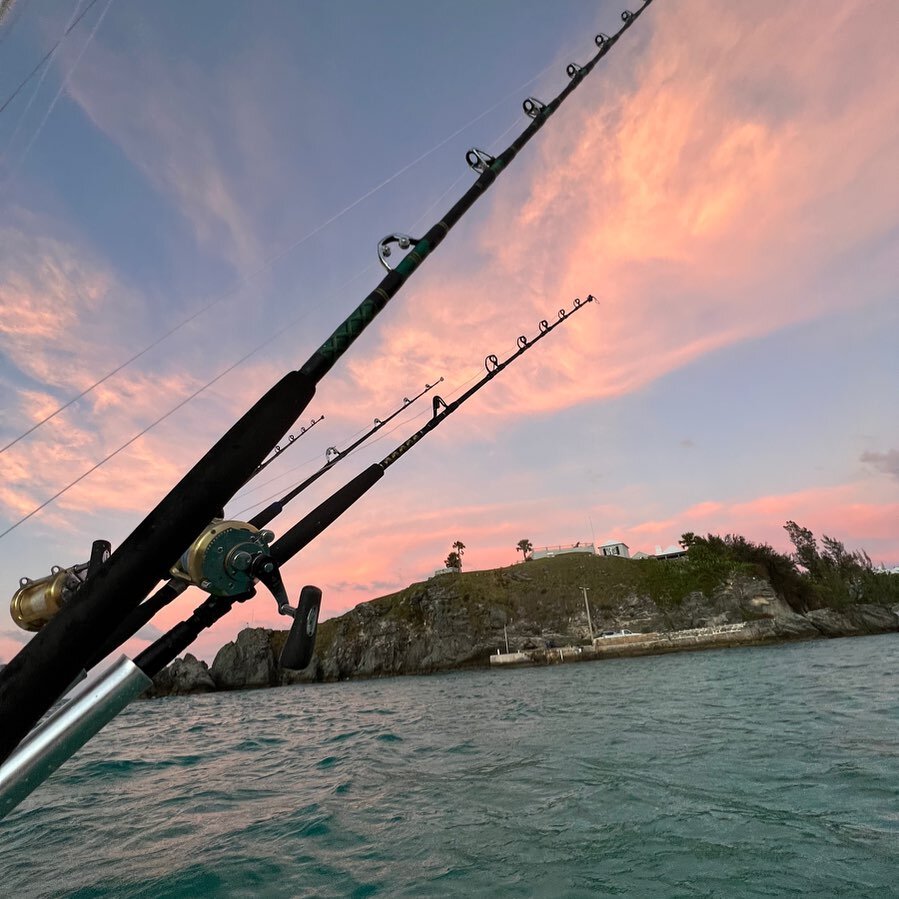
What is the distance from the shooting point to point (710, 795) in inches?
279

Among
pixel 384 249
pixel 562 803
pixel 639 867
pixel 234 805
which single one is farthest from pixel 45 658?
pixel 234 805

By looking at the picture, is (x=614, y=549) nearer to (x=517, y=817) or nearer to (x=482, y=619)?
(x=482, y=619)

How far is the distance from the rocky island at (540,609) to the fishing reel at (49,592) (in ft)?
287

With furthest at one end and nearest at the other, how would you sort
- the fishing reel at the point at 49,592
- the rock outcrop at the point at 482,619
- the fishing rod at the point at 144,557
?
the rock outcrop at the point at 482,619 → the fishing reel at the point at 49,592 → the fishing rod at the point at 144,557

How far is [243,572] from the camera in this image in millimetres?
2736

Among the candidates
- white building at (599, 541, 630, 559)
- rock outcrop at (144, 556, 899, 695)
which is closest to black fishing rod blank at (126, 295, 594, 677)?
rock outcrop at (144, 556, 899, 695)

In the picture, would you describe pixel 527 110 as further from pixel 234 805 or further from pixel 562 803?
pixel 234 805

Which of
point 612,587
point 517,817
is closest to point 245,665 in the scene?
point 612,587

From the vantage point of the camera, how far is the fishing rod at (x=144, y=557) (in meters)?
1.99

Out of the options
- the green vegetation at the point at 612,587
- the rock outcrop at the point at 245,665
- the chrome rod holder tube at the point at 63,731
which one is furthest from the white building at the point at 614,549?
the chrome rod holder tube at the point at 63,731

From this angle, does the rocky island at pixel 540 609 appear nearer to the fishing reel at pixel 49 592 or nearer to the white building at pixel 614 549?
the white building at pixel 614 549

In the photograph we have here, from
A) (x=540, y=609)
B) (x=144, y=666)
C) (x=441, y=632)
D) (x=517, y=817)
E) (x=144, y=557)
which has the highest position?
(x=540, y=609)

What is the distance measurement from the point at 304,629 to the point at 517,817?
20.5ft

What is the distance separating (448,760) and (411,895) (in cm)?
693
